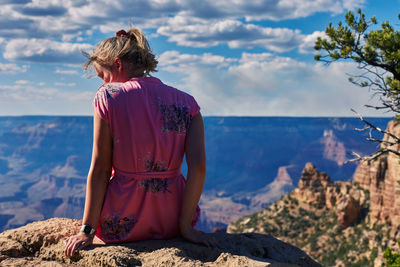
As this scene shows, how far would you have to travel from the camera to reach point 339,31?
9508mm

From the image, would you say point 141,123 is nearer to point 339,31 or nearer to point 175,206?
point 175,206

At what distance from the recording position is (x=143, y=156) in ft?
12.1

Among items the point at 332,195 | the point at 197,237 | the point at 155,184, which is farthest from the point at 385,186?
the point at 155,184

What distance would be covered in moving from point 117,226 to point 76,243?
0.39 metres

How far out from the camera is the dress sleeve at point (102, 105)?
3.60 metres

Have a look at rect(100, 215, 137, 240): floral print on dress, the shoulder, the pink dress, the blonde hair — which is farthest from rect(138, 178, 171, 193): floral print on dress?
the blonde hair

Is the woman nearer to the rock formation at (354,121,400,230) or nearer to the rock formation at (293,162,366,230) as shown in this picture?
the rock formation at (354,121,400,230)

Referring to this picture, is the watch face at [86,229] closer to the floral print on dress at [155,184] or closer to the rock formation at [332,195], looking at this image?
the floral print on dress at [155,184]

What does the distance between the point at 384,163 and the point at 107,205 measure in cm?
4709

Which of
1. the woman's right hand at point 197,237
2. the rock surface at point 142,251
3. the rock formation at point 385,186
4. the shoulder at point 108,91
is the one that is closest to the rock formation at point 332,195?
the rock formation at point 385,186

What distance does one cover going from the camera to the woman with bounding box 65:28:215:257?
143 inches

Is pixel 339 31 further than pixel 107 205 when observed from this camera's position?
Yes

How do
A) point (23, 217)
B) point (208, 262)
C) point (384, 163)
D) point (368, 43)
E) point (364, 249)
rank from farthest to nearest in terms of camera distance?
point (23, 217) < point (384, 163) < point (364, 249) < point (368, 43) < point (208, 262)

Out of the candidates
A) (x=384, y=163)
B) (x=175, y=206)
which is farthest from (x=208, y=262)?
(x=384, y=163)
